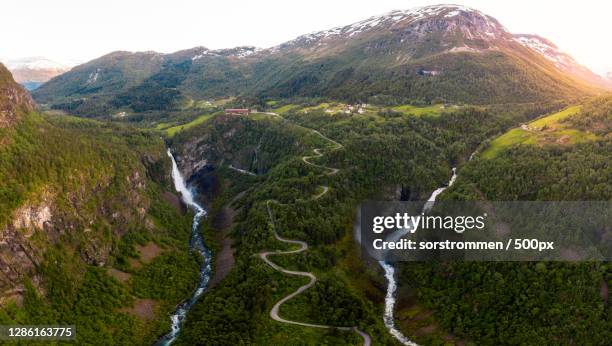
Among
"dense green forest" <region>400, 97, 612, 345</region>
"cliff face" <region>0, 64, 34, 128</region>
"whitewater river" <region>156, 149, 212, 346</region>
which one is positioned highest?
"cliff face" <region>0, 64, 34, 128</region>

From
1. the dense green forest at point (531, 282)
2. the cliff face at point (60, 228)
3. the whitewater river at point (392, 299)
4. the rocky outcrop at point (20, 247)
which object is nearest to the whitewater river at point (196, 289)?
the cliff face at point (60, 228)

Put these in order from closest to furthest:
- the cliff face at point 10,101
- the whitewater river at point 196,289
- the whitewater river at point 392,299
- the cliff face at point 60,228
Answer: the cliff face at point 60,228 < the whitewater river at point 392,299 < the whitewater river at point 196,289 < the cliff face at point 10,101

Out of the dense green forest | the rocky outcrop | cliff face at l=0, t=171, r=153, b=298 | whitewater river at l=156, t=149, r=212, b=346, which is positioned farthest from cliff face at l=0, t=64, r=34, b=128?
the dense green forest

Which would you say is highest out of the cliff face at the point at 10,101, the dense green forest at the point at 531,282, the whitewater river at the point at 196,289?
the cliff face at the point at 10,101

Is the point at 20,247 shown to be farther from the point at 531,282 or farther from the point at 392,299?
the point at 531,282

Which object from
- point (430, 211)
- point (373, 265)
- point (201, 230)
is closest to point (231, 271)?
point (373, 265)

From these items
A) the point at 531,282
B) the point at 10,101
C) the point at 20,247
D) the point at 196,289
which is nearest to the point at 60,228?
the point at 20,247

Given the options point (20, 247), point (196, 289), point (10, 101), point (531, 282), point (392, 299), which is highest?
point (10, 101)

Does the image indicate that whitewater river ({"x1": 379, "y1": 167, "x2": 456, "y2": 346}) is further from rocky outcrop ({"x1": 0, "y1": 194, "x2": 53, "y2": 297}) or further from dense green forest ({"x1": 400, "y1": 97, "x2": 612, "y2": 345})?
rocky outcrop ({"x1": 0, "y1": 194, "x2": 53, "y2": 297})

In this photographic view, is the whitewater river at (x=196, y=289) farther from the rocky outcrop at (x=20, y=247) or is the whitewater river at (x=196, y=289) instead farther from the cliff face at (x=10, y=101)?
the cliff face at (x=10, y=101)
